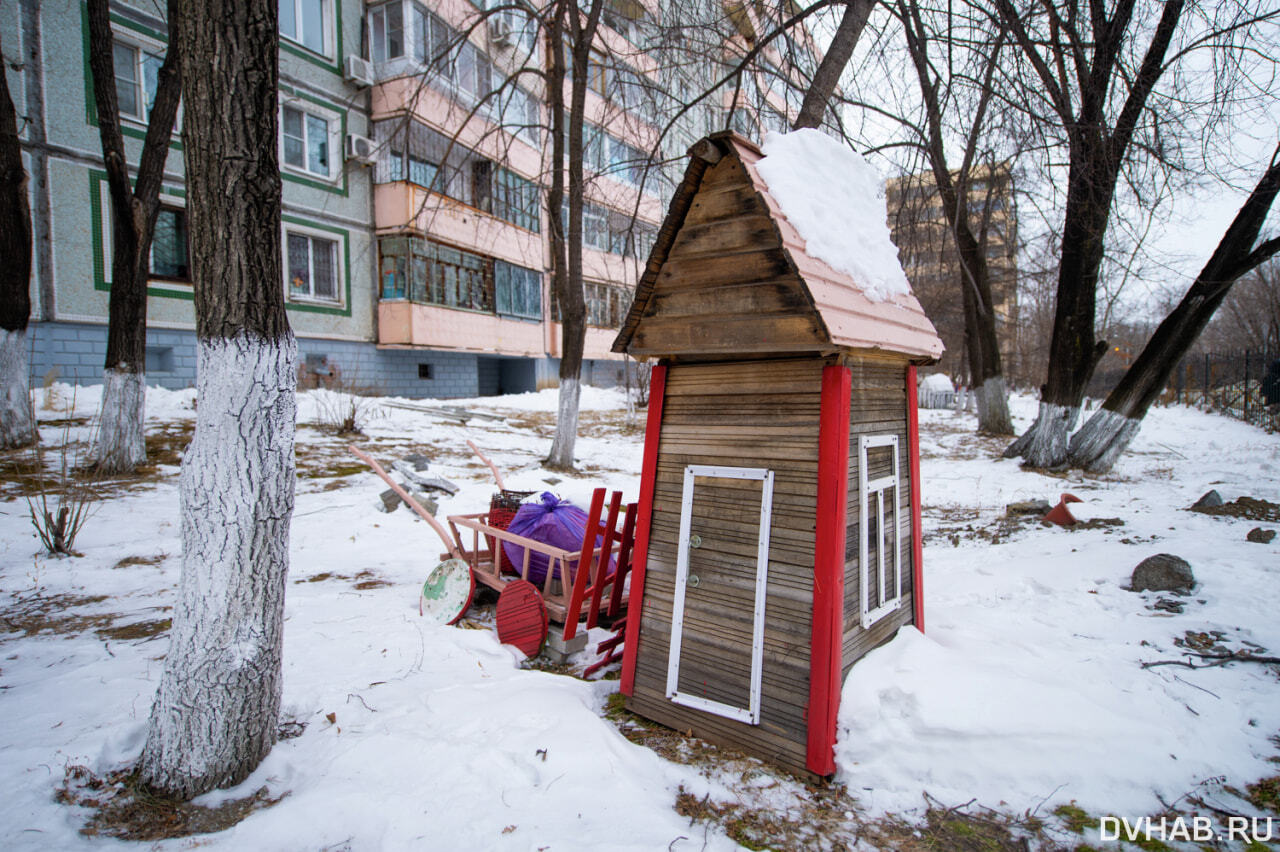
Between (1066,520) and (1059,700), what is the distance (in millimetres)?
3851

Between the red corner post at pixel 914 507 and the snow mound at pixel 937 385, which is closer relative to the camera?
the red corner post at pixel 914 507

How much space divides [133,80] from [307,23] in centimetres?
447

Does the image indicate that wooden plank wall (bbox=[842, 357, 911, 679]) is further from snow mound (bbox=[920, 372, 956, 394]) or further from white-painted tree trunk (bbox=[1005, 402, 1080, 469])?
snow mound (bbox=[920, 372, 956, 394])

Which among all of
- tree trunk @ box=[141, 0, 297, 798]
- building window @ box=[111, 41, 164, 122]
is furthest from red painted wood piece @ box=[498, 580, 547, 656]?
building window @ box=[111, 41, 164, 122]

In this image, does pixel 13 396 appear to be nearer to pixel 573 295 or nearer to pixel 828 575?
pixel 573 295

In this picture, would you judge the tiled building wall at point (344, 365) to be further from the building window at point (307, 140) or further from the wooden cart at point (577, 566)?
the wooden cart at point (577, 566)

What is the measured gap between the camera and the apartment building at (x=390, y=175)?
855 cm

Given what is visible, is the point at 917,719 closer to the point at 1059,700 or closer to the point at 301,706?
the point at 1059,700

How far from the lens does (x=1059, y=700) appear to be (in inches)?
109

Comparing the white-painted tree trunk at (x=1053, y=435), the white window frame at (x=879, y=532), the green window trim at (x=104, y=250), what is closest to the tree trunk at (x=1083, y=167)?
the white-painted tree trunk at (x=1053, y=435)

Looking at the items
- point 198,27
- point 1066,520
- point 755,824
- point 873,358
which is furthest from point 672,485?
point 1066,520

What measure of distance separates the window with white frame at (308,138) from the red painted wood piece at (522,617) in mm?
14394

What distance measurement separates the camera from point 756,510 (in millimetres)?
2865

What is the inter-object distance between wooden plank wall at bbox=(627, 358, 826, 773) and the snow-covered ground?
274 millimetres
